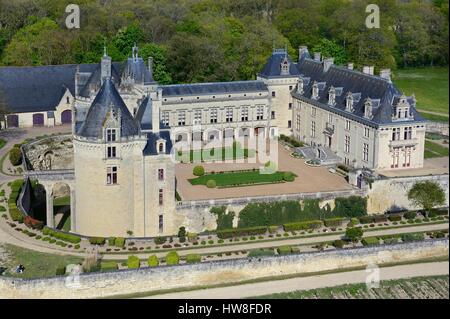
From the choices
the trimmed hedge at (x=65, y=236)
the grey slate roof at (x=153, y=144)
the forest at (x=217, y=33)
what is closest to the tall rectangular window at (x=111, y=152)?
the grey slate roof at (x=153, y=144)

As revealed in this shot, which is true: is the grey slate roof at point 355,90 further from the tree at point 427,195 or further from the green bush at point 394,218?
the green bush at point 394,218

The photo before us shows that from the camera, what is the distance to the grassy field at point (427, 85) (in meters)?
78.9

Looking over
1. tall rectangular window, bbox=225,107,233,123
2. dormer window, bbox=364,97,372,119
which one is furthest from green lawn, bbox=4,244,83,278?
tall rectangular window, bbox=225,107,233,123

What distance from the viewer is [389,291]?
37.8 meters

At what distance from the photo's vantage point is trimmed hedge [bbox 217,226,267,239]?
4256 cm

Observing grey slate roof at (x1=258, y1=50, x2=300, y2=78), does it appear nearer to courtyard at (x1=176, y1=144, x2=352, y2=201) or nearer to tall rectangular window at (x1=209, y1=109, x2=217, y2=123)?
tall rectangular window at (x1=209, y1=109, x2=217, y2=123)

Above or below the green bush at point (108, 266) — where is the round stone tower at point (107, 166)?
above

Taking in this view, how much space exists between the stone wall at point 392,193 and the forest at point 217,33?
2152cm

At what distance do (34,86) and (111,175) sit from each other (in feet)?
83.9

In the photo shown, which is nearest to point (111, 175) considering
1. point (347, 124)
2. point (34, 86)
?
point (347, 124)

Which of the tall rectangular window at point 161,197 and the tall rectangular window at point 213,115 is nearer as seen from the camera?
the tall rectangular window at point 161,197

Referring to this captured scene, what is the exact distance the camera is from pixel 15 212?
1694 inches

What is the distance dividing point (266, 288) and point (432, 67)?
68458mm
